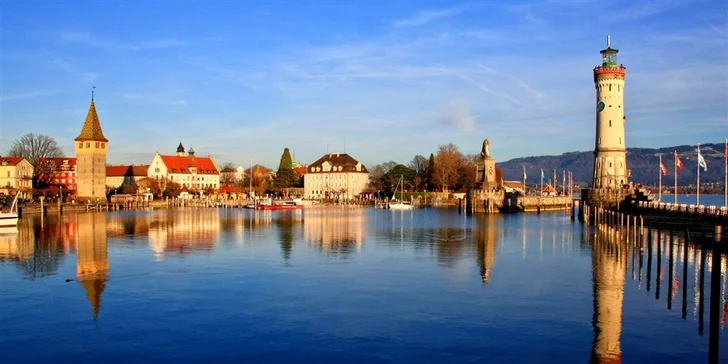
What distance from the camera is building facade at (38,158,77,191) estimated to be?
119 metres

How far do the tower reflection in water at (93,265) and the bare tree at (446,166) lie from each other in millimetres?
95479

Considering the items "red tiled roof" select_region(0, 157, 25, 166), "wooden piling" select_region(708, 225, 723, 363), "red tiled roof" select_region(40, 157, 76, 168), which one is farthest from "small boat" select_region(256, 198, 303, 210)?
"wooden piling" select_region(708, 225, 723, 363)

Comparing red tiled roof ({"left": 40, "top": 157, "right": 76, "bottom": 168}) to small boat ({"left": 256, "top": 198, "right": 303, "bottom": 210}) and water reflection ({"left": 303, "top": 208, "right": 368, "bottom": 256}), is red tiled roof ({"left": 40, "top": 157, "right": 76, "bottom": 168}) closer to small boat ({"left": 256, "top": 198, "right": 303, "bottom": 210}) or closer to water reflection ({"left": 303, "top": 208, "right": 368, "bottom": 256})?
small boat ({"left": 256, "top": 198, "right": 303, "bottom": 210})

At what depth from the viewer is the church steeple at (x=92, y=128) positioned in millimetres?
115438

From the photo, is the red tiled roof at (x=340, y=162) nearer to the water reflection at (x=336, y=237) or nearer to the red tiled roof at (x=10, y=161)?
the red tiled roof at (x=10, y=161)

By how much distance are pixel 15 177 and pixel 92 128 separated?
49.7 feet

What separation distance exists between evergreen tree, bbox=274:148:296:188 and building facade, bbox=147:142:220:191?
1635cm

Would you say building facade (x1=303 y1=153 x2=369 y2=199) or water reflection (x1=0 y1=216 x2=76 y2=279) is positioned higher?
building facade (x1=303 y1=153 x2=369 y2=199)

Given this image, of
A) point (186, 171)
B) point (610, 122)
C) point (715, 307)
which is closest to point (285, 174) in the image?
point (186, 171)

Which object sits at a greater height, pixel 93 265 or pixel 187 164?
→ pixel 187 164

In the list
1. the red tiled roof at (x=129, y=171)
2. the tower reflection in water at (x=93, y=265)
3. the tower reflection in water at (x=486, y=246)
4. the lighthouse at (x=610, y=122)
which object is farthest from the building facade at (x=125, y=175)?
the lighthouse at (x=610, y=122)

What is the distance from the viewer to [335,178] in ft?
518

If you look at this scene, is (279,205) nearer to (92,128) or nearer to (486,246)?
(92,128)

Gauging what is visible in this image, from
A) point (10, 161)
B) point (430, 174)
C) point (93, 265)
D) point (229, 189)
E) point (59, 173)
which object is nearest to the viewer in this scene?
point (93, 265)
